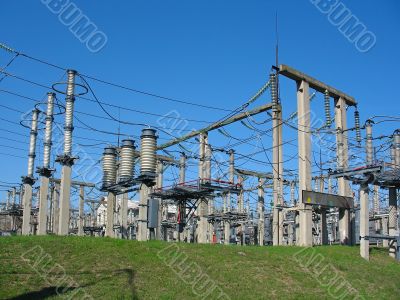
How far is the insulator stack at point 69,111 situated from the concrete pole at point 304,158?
12.0 m

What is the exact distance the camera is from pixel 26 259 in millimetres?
15766

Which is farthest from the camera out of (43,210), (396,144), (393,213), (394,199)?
(394,199)

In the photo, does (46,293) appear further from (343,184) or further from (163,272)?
(343,184)

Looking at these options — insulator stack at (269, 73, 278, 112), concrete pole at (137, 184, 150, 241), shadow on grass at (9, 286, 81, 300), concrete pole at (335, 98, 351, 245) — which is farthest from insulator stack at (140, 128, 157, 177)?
concrete pole at (335, 98, 351, 245)

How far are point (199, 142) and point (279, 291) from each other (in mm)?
22019

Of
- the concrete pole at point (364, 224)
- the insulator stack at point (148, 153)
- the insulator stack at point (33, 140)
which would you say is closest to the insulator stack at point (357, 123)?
the concrete pole at point (364, 224)

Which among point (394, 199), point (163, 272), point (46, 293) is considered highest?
point (394, 199)

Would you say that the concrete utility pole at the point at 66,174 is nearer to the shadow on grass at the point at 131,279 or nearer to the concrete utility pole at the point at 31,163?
the concrete utility pole at the point at 31,163

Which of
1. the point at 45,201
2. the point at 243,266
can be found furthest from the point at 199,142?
the point at 243,266

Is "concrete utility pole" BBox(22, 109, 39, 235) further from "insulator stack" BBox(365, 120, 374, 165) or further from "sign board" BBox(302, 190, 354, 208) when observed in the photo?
"insulator stack" BBox(365, 120, 374, 165)

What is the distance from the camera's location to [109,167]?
2606 cm

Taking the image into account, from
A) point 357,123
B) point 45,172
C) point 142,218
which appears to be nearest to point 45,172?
point 45,172

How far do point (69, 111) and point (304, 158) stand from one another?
12553 mm

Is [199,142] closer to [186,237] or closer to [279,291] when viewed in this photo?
[279,291]
